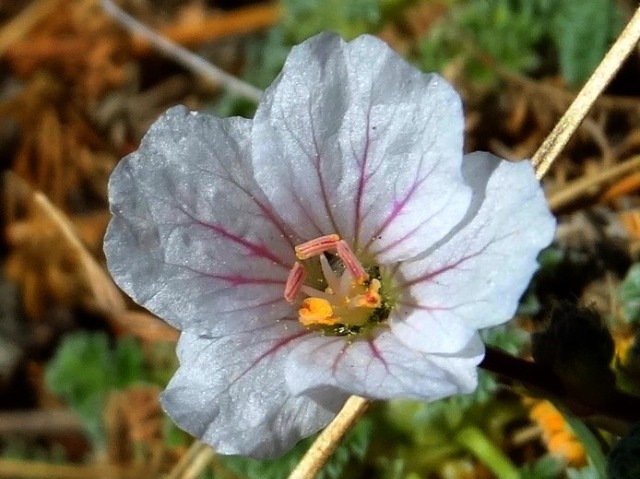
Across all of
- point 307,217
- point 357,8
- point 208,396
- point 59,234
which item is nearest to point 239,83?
point 357,8

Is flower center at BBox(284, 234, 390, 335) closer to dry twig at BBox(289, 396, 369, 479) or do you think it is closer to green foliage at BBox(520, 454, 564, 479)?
dry twig at BBox(289, 396, 369, 479)

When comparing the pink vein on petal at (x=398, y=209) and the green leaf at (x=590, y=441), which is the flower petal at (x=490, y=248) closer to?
the pink vein on petal at (x=398, y=209)

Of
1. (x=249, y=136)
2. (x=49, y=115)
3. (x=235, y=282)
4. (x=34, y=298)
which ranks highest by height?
(x=249, y=136)

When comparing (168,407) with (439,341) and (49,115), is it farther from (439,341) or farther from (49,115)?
(49,115)

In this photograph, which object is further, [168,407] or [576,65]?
[576,65]

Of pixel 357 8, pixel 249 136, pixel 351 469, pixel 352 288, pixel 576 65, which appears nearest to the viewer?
pixel 249 136

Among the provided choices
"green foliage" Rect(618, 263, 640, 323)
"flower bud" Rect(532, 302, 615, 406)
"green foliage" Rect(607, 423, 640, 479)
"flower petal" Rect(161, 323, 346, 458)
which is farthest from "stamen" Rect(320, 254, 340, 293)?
"green foliage" Rect(618, 263, 640, 323)

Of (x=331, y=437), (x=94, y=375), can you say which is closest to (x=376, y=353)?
(x=331, y=437)

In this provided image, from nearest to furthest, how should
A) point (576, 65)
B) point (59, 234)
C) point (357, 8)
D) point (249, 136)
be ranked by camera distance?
point (249, 136) < point (576, 65) < point (357, 8) < point (59, 234)
